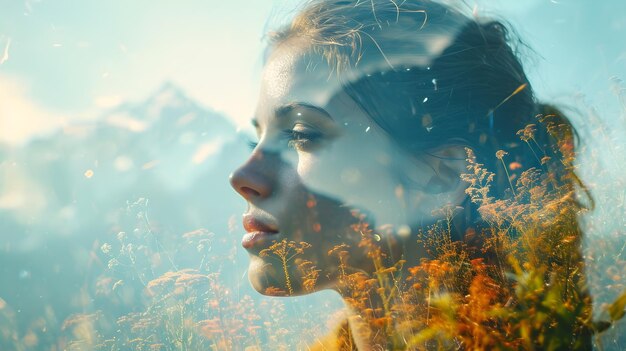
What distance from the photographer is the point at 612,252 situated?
225 centimetres

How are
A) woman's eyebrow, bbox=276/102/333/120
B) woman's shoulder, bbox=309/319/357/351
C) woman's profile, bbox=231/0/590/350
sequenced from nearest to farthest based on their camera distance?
woman's profile, bbox=231/0/590/350 < woman's eyebrow, bbox=276/102/333/120 < woman's shoulder, bbox=309/319/357/351

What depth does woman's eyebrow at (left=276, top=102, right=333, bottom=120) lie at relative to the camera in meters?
1.95

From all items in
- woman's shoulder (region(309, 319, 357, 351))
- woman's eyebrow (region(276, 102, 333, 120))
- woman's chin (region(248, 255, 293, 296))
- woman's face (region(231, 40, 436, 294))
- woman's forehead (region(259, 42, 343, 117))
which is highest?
woman's forehead (region(259, 42, 343, 117))

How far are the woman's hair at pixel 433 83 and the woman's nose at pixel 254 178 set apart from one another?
22.4 inches

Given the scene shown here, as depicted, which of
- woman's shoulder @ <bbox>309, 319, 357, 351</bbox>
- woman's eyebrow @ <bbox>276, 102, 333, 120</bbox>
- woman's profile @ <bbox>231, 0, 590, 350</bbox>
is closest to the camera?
woman's profile @ <bbox>231, 0, 590, 350</bbox>

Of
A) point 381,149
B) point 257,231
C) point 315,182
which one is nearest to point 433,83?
point 381,149

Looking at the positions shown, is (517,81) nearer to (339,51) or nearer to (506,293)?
(339,51)

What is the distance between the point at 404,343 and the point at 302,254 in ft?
2.81

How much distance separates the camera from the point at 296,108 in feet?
6.50

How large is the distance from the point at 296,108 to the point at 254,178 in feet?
1.37

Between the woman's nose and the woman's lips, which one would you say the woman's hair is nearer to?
the woman's nose

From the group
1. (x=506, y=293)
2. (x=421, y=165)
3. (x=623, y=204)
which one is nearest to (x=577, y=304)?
(x=506, y=293)

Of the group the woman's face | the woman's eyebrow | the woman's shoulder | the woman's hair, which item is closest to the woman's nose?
the woman's face

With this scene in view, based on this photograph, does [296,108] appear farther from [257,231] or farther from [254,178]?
[257,231]
